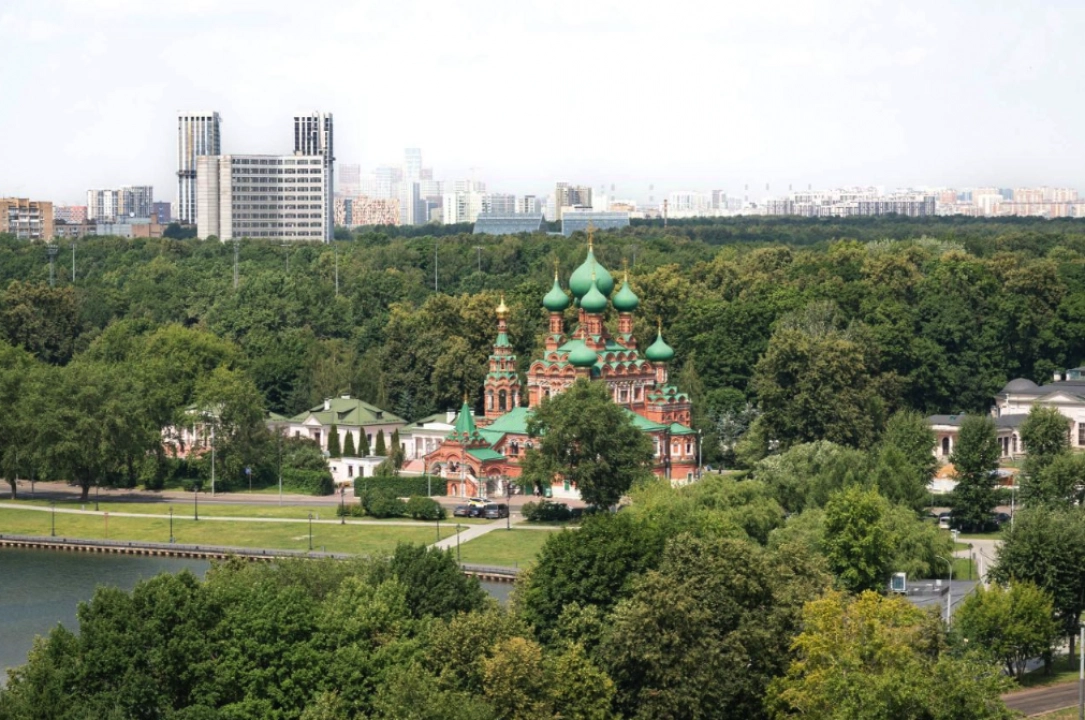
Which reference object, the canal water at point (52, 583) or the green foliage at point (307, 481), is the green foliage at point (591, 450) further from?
the green foliage at point (307, 481)

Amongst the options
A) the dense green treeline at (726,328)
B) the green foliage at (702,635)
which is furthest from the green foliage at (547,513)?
the green foliage at (702,635)

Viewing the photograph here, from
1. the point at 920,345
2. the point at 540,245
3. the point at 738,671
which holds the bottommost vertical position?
the point at 738,671

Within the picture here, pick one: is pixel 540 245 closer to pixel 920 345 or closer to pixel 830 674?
pixel 920 345

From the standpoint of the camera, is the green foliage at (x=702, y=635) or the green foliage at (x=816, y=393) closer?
the green foliage at (x=702, y=635)

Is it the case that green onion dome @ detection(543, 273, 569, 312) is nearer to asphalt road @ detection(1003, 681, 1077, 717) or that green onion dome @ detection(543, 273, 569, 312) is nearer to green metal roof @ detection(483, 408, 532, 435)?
green metal roof @ detection(483, 408, 532, 435)

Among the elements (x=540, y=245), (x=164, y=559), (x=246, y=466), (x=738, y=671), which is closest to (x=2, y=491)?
(x=246, y=466)

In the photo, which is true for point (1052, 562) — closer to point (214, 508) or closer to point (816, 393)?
point (816, 393)
